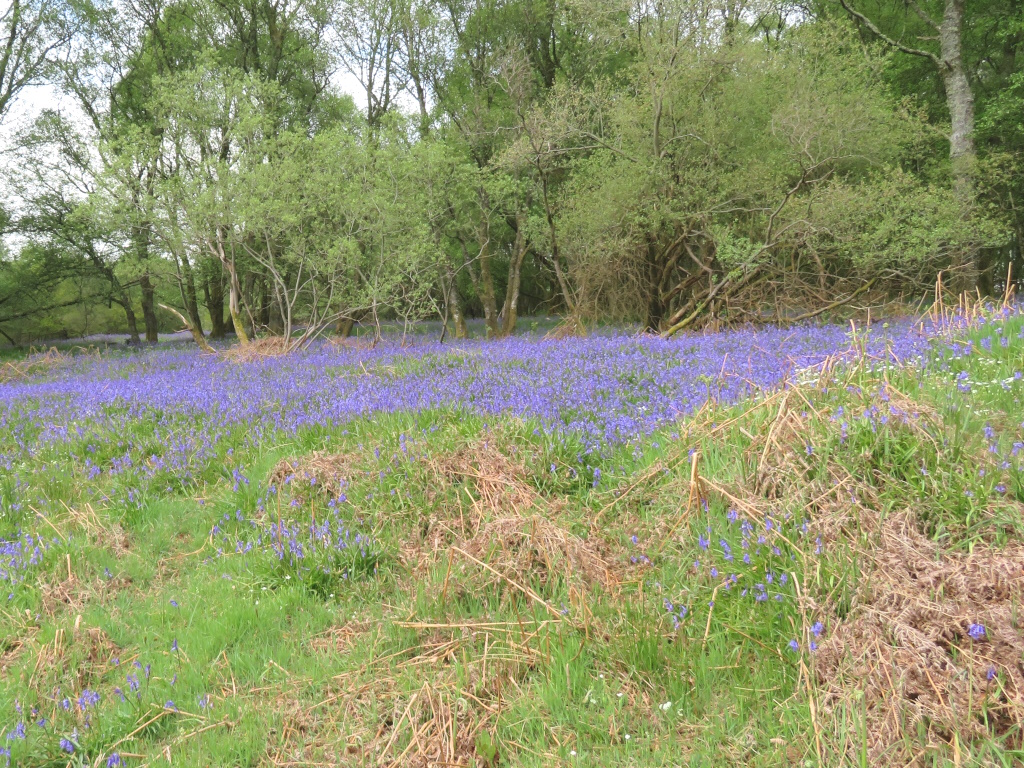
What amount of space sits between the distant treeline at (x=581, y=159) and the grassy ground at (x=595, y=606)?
951 cm

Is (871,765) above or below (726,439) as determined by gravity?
below

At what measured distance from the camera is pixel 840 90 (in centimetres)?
1457

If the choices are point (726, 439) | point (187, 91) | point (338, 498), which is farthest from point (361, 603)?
point (187, 91)

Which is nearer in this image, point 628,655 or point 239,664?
point 628,655

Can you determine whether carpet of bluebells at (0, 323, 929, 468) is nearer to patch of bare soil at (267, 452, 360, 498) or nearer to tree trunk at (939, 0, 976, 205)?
patch of bare soil at (267, 452, 360, 498)

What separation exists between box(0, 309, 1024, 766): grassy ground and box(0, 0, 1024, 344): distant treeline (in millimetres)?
9507

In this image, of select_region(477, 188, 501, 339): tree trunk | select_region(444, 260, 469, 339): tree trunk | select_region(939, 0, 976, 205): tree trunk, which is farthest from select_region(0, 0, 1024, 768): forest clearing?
select_region(444, 260, 469, 339): tree trunk

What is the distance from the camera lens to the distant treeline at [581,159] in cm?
1329

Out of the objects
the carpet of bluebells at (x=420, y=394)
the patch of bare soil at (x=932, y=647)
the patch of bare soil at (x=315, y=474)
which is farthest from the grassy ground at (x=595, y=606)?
the carpet of bluebells at (x=420, y=394)

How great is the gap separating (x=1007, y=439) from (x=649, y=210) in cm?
1217

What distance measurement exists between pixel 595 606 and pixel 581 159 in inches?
600

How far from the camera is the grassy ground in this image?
2.20 m

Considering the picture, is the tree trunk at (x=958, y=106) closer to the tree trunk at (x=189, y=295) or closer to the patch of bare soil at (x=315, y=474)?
the patch of bare soil at (x=315, y=474)

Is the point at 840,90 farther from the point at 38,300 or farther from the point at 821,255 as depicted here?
the point at 38,300
